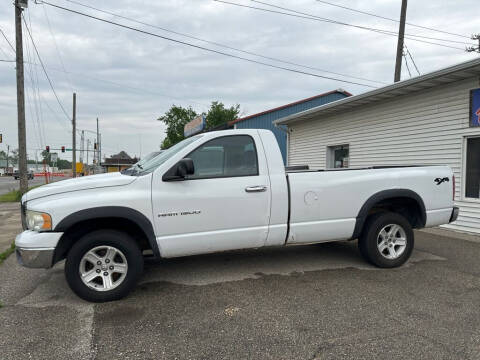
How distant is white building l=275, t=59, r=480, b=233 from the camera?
271 inches

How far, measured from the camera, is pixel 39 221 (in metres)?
3.25

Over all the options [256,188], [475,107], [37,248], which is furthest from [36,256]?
[475,107]

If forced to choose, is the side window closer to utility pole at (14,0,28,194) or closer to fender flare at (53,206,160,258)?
fender flare at (53,206,160,258)

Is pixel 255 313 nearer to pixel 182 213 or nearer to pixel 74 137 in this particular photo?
pixel 182 213

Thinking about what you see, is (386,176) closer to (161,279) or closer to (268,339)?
(268,339)

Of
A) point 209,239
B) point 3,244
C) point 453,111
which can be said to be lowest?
→ point 3,244

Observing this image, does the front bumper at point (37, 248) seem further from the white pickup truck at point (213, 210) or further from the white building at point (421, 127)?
the white building at point (421, 127)

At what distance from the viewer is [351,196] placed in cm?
423

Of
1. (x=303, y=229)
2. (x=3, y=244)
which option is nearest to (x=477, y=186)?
(x=303, y=229)

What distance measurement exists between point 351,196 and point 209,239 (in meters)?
1.94

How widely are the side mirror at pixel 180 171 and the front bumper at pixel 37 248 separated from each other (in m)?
1.22

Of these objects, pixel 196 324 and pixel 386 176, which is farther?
pixel 386 176

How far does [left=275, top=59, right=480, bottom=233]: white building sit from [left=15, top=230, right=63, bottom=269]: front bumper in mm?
7393

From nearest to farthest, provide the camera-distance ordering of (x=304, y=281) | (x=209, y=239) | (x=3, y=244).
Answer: (x=209, y=239), (x=304, y=281), (x=3, y=244)
